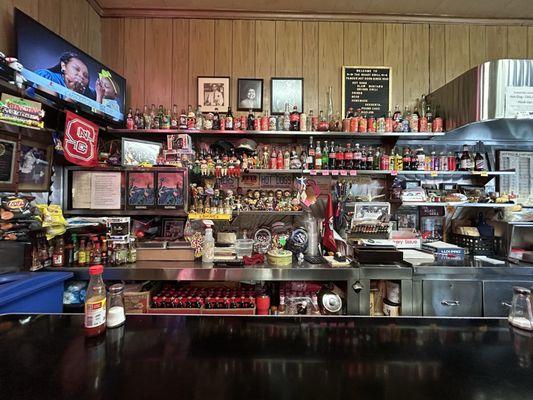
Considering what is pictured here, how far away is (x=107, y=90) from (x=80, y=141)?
56cm

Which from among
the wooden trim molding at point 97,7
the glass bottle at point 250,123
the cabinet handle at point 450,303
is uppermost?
the wooden trim molding at point 97,7

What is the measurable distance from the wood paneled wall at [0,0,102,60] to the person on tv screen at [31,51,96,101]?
0.24 meters

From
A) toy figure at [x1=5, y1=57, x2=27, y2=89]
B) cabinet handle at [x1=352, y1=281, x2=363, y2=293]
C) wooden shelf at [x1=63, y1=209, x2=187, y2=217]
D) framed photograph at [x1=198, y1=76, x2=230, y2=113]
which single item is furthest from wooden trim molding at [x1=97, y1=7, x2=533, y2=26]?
cabinet handle at [x1=352, y1=281, x2=363, y2=293]

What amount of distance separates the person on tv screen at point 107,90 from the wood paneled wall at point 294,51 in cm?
32

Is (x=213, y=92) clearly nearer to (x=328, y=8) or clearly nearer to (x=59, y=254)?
(x=328, y=8)

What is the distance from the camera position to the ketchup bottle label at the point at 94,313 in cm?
90

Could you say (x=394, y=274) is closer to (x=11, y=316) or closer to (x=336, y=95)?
(x=336, y=95)

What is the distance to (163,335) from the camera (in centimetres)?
92

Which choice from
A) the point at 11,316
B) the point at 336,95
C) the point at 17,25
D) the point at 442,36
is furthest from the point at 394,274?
the point at 17,25

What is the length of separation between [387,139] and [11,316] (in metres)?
2.91

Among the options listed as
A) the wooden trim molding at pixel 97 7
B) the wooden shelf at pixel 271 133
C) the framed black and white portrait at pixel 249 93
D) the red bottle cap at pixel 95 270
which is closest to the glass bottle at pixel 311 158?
the wooden shelf at pixel 271 133

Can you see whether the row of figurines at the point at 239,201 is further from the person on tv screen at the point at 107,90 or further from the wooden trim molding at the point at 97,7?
the wooden trim molding at the point at 97,7

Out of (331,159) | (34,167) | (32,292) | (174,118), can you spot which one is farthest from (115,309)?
(331,159)

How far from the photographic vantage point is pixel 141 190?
2.18m
